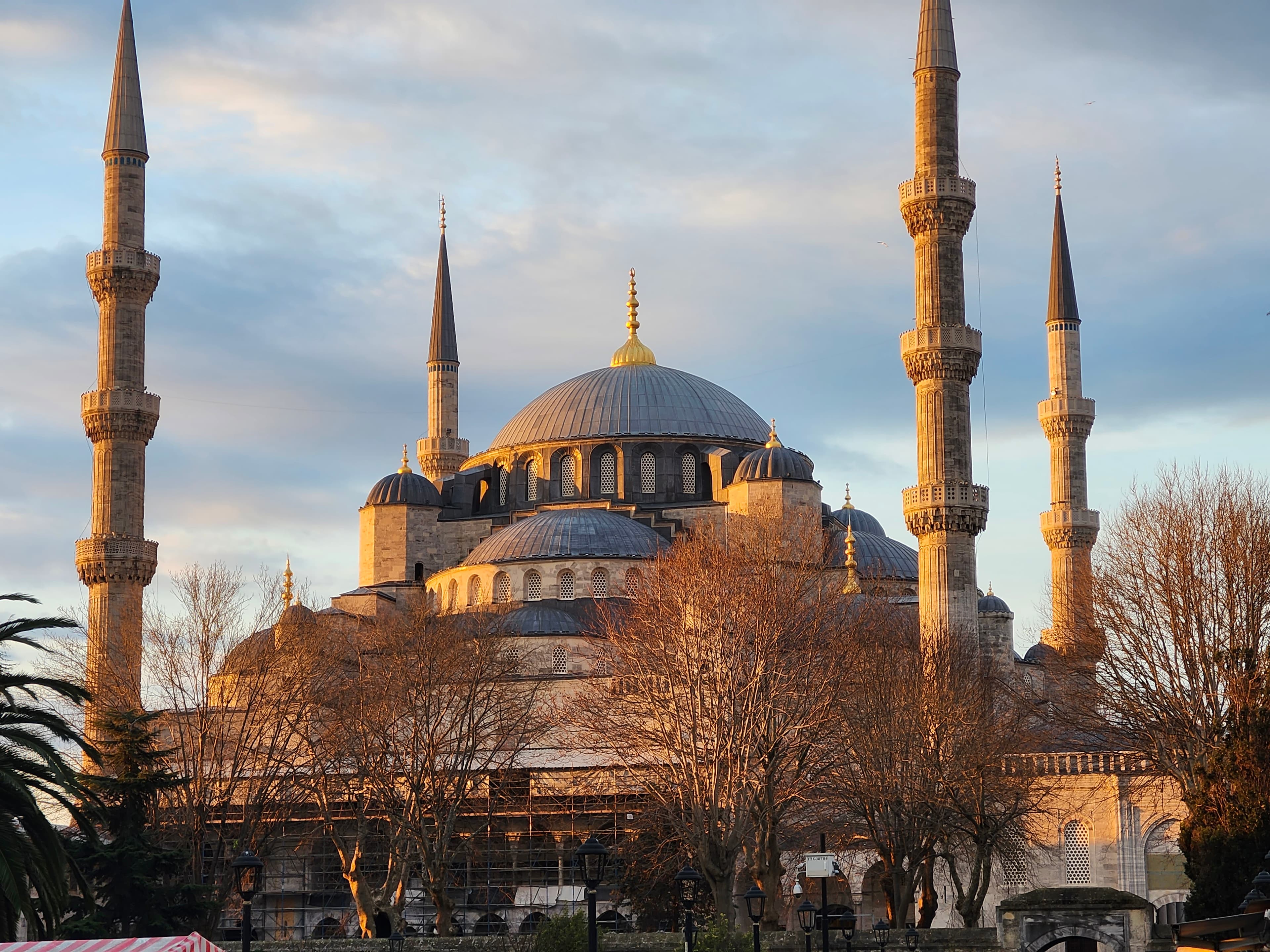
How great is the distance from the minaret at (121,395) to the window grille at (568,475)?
16.1 m

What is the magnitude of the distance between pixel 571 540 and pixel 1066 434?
13975 millimetres

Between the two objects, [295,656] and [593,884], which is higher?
[295,656]

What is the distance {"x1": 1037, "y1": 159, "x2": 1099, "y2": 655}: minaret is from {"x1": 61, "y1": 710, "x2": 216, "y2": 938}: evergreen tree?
25.5 m

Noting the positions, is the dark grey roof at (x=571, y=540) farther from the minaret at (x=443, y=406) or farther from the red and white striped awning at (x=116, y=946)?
the red and white striped awning at (x=116, y=946)

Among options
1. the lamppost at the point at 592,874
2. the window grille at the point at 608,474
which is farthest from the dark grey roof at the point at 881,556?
the lamppost at the point at 592,874

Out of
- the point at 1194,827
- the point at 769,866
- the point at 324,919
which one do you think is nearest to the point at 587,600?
the point at 324,919

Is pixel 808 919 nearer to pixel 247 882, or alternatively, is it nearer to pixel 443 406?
pixel 247 882

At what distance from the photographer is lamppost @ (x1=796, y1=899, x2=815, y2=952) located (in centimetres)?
2673

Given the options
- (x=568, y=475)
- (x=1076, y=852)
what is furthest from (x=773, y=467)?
(x=1076, y=852)

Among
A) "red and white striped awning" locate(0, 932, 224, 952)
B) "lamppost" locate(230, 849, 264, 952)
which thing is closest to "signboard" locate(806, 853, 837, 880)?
"lamppost" locate(230, 849, 264, 952)

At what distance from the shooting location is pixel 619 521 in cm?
5334

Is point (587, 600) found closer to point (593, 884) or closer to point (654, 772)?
point (654, 772)

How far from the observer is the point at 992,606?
52906mm

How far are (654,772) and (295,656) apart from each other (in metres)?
8.73
